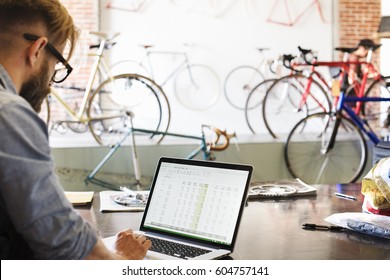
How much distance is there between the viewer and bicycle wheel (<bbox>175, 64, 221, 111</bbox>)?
7113 millimetres

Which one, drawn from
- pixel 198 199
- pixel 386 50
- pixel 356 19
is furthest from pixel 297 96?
pixel 198 199

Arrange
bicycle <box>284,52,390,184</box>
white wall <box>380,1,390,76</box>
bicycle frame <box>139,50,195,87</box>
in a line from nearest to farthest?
bicycle <box>284,52,390,184</box>, white wall <box>380,1,390,76</box>, bicycle frame <box>139,50,195,87</box>

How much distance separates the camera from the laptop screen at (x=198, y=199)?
4.38 ft

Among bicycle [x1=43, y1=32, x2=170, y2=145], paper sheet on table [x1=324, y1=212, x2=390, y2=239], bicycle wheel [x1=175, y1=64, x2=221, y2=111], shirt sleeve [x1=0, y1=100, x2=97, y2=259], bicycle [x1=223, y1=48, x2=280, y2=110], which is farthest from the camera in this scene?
bicycle [x1=223, y1=48, x2=280, y2=110]

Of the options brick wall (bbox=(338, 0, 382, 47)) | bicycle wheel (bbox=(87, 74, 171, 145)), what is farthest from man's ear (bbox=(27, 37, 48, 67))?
brick wall (bbox=(338, 0, 382, 47))

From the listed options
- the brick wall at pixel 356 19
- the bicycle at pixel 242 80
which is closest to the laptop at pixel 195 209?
the bicycle at pixel 242 80

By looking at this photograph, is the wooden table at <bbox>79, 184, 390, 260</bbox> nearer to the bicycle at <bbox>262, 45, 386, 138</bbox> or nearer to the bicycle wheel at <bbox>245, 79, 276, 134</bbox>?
the bicycle at <bbox>262, 45, 386, 138</bbox>

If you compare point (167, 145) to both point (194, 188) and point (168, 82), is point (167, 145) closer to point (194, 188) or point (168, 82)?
point (168, 82)

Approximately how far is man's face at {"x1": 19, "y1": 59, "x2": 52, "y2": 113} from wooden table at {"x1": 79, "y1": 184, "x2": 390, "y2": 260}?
47 centimetres

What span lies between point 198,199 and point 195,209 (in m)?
0.03

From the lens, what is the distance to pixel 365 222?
150cm

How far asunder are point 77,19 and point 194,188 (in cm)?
584

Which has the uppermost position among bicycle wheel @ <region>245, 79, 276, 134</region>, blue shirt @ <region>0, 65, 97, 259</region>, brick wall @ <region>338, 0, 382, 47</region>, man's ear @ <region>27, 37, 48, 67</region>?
man's ear @ <region>27, 37, 48, 67</region>

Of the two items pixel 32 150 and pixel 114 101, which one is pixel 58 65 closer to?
pixel 32 150
